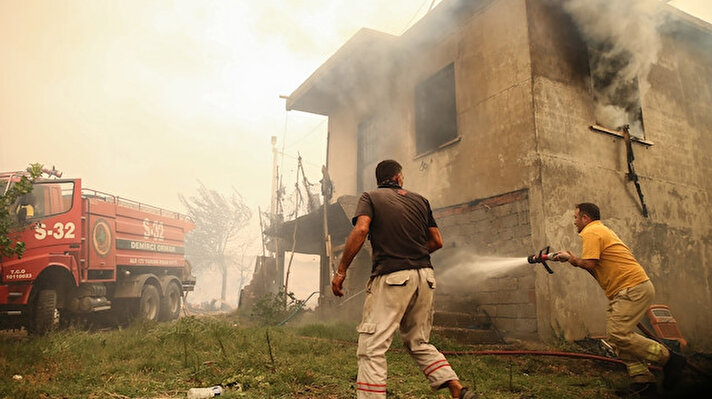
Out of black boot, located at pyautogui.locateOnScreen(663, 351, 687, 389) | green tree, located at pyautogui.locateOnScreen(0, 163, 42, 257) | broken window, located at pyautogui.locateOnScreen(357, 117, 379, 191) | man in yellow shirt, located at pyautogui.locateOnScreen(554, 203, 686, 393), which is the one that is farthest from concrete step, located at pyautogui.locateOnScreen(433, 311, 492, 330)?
green tree, located at pyautogui.locateOnScreen(0, 163, 42, 257)

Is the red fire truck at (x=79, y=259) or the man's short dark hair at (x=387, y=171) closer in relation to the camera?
the man's short dark hair at (x=387, y=171)

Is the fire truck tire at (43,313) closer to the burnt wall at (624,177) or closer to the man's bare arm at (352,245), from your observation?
the man's bare arm at (352,245)

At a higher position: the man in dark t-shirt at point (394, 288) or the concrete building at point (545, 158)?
the concrete building at point (545, 158)

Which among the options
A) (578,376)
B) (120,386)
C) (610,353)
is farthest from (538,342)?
(120,386)

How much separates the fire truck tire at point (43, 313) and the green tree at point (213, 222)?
2270 cm

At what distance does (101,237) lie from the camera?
9.08 m

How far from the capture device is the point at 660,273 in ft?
24.5

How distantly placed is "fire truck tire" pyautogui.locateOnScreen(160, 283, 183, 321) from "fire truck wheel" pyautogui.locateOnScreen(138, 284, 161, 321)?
190 millimetres

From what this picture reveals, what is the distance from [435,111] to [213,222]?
24025mm

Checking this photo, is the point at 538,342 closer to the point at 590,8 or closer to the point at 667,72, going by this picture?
the point at 590,8

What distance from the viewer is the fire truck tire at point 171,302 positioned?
11586 mm

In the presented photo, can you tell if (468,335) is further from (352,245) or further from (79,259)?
(79,259)

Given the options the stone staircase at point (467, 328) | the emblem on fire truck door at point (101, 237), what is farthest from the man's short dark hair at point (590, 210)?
the emblem on fire truck door at point (101, 237)

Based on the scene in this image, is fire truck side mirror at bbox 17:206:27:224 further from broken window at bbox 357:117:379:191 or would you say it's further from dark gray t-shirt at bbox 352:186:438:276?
dark gray t-shirt at bbox 352:186:438:276
